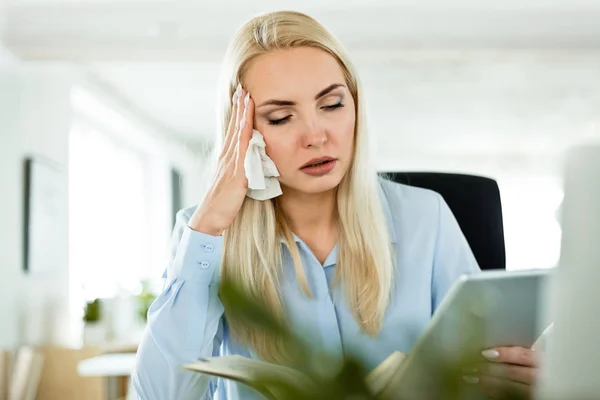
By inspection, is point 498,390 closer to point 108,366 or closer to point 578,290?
point 578,290

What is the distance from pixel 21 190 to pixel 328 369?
454cm

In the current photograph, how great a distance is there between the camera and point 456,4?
16.5 feet

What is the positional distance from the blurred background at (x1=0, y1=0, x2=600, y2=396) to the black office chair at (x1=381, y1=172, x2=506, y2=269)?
174cm

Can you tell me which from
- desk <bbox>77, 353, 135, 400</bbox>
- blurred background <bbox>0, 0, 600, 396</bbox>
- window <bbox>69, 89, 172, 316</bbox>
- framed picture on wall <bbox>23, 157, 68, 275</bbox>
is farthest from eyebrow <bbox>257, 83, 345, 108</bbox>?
window <bbox>69, 89, 172, 316</bbox>

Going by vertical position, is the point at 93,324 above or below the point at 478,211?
below

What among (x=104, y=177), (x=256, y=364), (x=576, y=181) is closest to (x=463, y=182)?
(x=256, y=364)

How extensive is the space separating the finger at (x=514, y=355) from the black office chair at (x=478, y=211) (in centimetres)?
74

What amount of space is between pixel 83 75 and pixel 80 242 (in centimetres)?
128

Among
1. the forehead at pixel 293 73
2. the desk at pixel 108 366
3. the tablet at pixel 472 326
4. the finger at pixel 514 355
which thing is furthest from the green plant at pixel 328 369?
the desk at pixel 108 366

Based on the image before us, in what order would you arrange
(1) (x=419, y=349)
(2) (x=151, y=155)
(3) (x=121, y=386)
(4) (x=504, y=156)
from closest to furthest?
(1) (x=419, y=349) < (3) (x=121, y=386) < (2) (x=151, y=155) < (4) (x=504, y=156)

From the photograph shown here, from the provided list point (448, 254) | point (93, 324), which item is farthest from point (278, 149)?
point (93, 324)

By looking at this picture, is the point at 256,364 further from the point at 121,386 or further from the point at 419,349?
the point at 121,386

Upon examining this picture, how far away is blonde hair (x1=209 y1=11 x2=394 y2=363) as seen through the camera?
133cm

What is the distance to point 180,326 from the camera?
3.91ft
